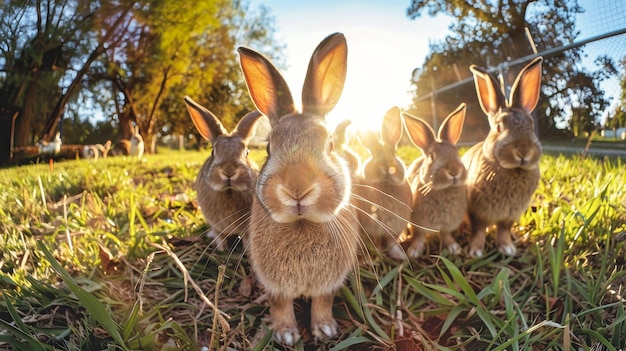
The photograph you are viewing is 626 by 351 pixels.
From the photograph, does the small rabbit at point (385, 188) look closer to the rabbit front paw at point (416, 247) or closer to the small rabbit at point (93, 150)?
the rabbit front paw at point (416, 247)

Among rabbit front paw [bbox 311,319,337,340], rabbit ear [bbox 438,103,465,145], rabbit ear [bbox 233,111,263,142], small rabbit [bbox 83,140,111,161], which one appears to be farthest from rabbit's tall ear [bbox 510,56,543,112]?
small rabbit [bbox 83,140,111,161]

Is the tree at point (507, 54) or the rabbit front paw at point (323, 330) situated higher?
the tree at point (507, 54)

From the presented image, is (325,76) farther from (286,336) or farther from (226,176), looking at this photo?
(286,336)

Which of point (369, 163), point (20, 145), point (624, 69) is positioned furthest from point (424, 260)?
point (624, 69)

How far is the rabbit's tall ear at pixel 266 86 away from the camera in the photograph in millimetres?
1530

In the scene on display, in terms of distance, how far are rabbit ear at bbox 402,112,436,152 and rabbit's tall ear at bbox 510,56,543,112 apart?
0.41 metres

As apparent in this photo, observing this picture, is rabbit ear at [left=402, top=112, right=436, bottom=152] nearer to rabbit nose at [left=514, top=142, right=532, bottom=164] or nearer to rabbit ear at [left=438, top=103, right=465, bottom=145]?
rabbit ear at [left=438, top=103, right=465, bottom=145]

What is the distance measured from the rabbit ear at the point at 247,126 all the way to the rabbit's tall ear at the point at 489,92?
1.10 meters

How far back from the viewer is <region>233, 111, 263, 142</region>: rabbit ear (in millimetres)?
2066

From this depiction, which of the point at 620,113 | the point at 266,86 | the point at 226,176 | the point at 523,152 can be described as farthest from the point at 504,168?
the point at 620,113

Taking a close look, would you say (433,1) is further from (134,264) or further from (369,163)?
(134,264)

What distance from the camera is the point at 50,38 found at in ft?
8.90

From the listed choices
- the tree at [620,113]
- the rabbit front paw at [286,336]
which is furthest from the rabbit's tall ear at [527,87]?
the tree at [620,113]

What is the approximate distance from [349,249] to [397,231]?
18.4 inches
